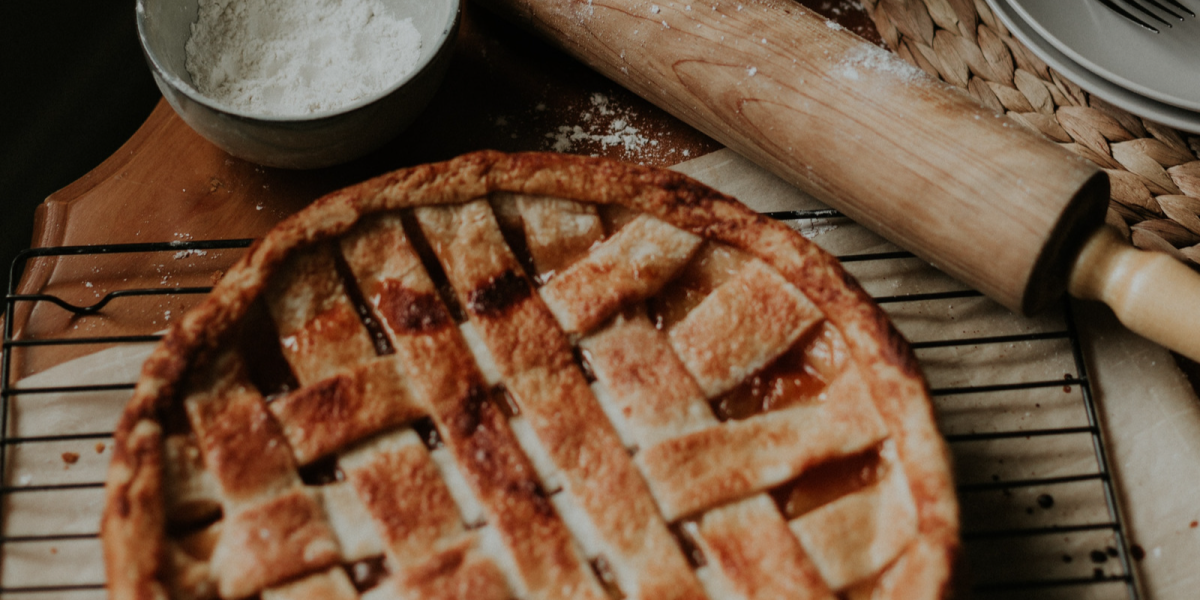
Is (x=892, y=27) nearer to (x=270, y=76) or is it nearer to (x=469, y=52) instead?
(x=469, y=52)

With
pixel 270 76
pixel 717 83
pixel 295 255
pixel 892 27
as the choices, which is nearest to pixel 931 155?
pixel 717 83

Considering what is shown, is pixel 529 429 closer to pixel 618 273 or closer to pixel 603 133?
pixel 618 273

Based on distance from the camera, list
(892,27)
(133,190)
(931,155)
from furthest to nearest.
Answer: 1. (892,27)
2. (133,190)
3. (931,155)

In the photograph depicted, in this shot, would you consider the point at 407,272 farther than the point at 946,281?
No

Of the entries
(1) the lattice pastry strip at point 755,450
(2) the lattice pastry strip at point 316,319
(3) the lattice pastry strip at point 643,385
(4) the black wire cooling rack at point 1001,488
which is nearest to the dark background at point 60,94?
(4) the black wire cooling rack at point 1001,488

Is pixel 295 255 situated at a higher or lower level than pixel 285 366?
higher

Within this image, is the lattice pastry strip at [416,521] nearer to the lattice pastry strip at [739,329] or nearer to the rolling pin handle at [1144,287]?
the lattice pastry strip at [739,329]

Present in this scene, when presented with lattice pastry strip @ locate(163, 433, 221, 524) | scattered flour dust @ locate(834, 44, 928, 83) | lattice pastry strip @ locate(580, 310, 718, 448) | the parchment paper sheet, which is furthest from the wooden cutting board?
lattice pastry strip @ locate(580, 310, 718, 448)
